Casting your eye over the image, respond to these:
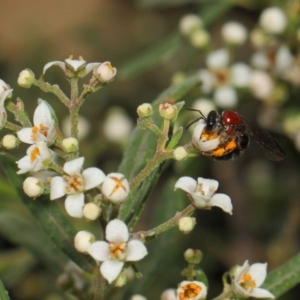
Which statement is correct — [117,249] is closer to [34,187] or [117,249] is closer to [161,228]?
[161,228]

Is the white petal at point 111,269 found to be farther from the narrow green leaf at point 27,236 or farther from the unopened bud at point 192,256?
the narrow green leaf at point 27,236

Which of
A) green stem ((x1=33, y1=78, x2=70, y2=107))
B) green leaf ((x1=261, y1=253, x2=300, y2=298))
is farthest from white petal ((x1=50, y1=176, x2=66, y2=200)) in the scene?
green leaf ((x1=261, y1=253, x2=300, y2=298))

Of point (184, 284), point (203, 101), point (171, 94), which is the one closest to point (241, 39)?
point (203, 101)

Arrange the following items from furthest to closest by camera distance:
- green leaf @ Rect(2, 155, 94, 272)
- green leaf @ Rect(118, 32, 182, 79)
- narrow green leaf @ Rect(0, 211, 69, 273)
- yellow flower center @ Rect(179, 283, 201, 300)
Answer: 1. green leaf @ Rect(118, 32, 182, 79)
2. narrow green leaf @ Rect(0, 211, 69, 273)
3. green leaf @ Rect(2, 155, 94, 272)
4. yellow flower center @ Rect(179, 283, 201, 300)

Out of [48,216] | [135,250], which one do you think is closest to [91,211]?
[135,250]

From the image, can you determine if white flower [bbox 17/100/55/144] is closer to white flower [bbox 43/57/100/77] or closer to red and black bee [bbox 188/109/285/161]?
white flower [bbox 43/57/100/77]

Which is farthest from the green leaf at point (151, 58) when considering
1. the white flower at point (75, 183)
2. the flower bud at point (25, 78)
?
the white flower at point (75, 183)

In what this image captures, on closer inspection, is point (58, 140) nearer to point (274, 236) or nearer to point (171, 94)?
point (171, 94)
